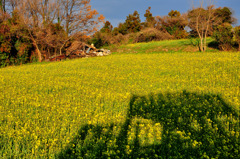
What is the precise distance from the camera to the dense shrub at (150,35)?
161 ft

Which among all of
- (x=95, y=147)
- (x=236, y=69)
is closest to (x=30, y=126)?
(x=95, y=147)

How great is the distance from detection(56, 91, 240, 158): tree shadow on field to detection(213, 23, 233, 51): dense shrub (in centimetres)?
2221

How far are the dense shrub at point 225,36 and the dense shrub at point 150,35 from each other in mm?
22903

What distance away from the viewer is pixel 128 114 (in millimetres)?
6605

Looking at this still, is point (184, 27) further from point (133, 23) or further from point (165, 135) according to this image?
point (165, 135)

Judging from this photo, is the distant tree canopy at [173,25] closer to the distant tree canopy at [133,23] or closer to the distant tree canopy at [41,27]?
the distant tree canopy at [133,23]

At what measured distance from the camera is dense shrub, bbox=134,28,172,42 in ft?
161

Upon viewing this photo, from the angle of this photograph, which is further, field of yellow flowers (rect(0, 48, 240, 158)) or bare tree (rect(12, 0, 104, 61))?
bare tree (rect(12, 0, 104, 61))

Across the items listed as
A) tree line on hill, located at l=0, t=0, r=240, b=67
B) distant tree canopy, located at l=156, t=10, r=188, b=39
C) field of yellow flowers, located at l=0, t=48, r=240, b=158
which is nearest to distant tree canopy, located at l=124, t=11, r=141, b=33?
distant tree canopy, located at l=156, t=10, r=188, b=39

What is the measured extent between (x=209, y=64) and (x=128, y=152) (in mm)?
14028

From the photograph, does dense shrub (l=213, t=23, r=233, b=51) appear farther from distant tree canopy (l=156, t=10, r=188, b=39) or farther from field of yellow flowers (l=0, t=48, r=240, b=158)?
distant tree canopy (l=156, t=10, r=188, b=39)

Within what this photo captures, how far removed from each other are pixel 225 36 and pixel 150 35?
24648 millimetres

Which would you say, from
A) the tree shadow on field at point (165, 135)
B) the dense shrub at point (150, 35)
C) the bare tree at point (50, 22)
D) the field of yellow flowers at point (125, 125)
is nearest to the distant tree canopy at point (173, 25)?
the dense shrub at point (150, 35)

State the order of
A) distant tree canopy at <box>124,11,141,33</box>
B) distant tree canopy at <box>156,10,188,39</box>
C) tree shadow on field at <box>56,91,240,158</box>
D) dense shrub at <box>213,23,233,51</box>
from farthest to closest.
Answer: distant tree canopy at <box>124,11,141,33</box>, distant tree canopy at <box>156,10,188,39</box>, dense shrub at <box>213,23,233,51</box>, tree shadow on field at <box>56,91,240,158</box>
